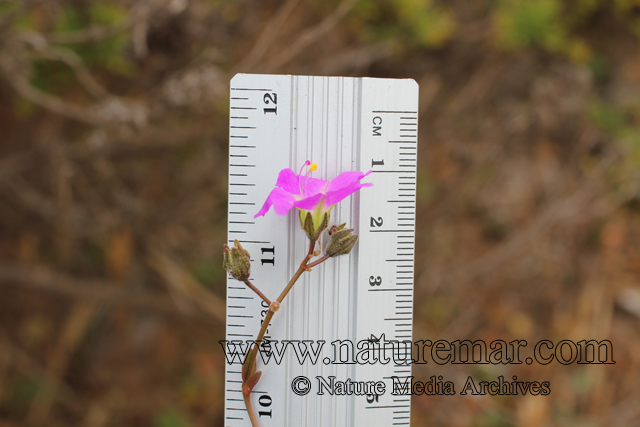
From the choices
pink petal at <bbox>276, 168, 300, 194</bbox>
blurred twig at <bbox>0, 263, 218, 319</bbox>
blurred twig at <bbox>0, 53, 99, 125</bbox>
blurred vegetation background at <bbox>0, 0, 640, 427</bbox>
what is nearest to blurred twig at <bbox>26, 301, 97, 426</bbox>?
blurred vegetation background at <bbox>0, 0, 640, 427</bbox>

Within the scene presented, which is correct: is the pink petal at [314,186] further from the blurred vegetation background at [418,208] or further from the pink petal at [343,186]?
the blurred vegetation background at [418,208]

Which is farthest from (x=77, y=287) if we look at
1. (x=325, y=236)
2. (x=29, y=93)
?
(x=325, y=236)

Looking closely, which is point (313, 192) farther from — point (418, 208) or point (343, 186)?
point (418, 208)

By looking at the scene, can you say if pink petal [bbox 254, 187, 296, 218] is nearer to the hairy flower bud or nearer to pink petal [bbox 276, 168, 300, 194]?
pink petal [bbox 276, 168, 300, 194]

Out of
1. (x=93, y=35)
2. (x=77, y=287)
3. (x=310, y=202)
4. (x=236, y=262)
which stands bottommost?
(x=77, y=287)

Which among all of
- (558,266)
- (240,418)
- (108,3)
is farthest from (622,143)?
(108,3)

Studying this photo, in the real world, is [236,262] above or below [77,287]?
above
